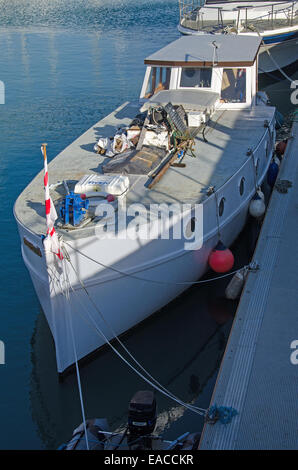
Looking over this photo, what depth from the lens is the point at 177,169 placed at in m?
12.8

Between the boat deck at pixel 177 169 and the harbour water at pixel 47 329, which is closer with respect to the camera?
the harbour water at pixel 47 329

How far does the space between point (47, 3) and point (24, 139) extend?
3413cm

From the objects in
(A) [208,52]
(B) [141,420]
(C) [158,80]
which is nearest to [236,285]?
(B) [141,420]

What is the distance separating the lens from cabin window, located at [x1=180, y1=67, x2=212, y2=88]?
53.1ft

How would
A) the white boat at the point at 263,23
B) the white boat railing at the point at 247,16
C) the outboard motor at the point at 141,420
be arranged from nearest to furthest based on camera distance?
the outboard motor at the point at 141,420
the white boat at the point at 263,23
the white boat railing at the point at 247,16

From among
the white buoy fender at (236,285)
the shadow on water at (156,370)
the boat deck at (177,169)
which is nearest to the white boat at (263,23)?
the boat deck at (177,169)

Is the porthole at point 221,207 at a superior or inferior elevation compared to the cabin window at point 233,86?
inferior

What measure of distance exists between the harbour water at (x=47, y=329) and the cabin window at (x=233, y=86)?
415 centimetres

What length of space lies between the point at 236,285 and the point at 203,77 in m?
6.80

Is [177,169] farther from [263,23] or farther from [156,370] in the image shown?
[263,23]

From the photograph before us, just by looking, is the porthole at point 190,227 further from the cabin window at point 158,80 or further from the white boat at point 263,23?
the white boat at point 263,23

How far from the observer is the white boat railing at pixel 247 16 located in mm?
29453

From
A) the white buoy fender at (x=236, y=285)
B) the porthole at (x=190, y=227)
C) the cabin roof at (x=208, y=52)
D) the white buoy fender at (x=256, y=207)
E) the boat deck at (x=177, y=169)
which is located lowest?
the white buoy fender at (x=236, y=285)

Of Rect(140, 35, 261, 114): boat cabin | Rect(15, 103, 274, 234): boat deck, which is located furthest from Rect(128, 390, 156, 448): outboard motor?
Rect(140, 35, 261, 114): boat cabin
